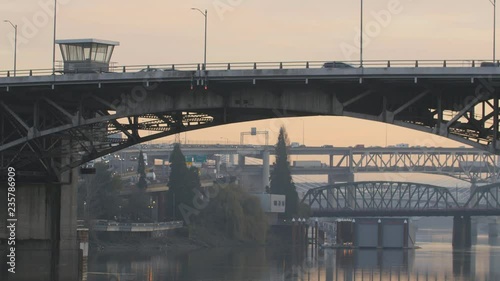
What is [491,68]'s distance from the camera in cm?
7206

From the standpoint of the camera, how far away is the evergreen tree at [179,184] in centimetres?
19312

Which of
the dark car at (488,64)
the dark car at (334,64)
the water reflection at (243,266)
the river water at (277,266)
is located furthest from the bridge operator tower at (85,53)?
the dark car at (488,64)

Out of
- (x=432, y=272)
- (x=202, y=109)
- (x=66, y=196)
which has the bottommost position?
(x=432, y=272)

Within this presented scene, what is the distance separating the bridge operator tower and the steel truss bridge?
626cm

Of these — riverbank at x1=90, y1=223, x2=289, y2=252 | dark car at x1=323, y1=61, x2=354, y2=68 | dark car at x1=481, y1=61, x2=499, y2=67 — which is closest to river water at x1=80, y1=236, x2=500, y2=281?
riverbank at x1=90, y1=223, x2=289, y2=252

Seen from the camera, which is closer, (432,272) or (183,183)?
(432,272)

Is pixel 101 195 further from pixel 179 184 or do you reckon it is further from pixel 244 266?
pixel 244 266

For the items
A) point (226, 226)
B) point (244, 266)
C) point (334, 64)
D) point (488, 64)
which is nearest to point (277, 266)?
point (244, 266)

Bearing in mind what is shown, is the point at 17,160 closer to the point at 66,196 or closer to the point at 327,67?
the point at 66,196

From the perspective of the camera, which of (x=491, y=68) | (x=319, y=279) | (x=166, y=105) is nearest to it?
(x=491, y=68)

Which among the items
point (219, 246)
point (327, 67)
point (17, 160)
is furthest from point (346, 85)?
point (219, 246)

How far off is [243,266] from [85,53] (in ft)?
171

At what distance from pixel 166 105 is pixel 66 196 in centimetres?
Result: 1799

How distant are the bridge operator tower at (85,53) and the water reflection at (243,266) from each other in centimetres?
1431
